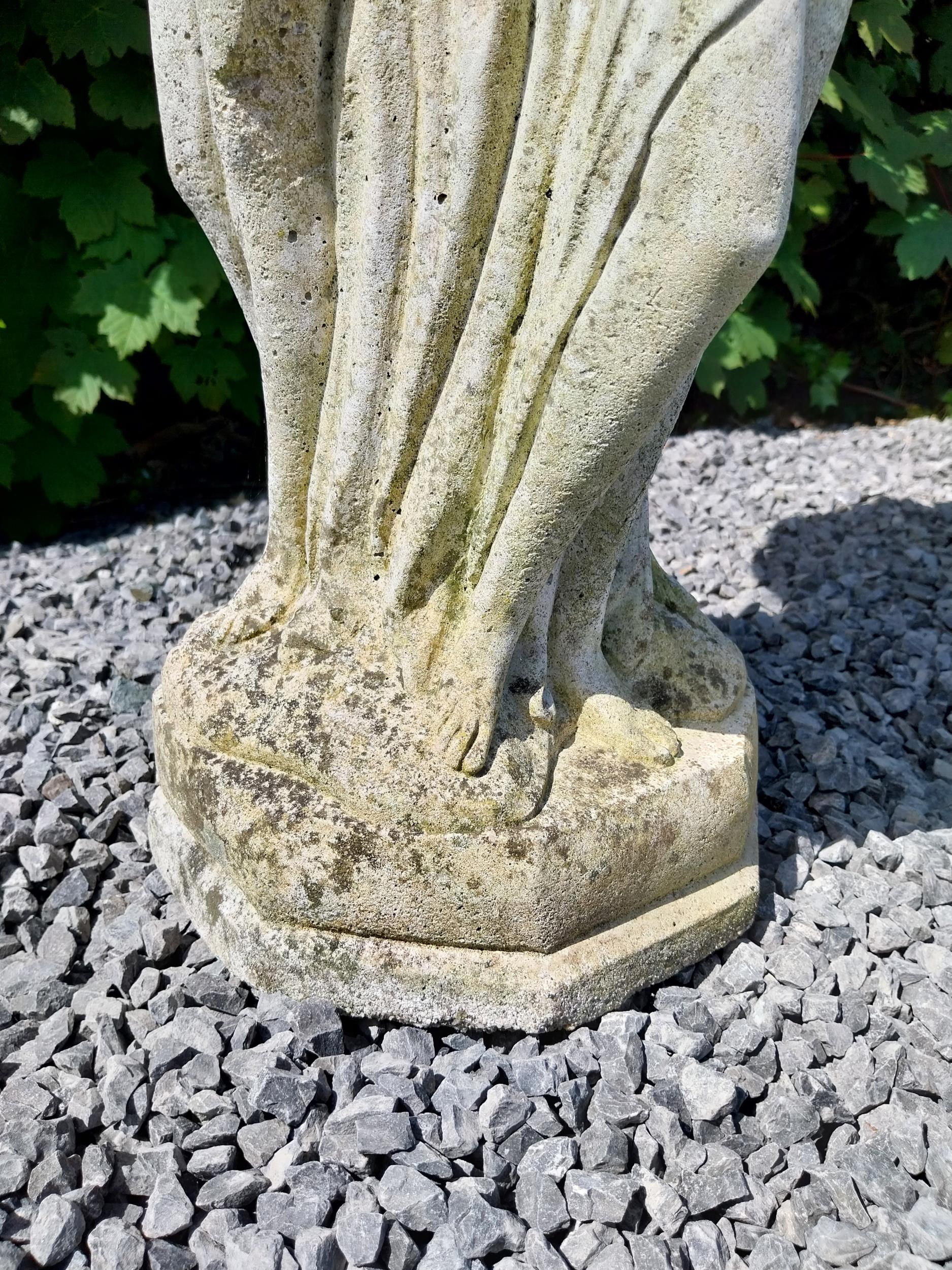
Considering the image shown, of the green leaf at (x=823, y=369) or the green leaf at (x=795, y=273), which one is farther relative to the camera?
the green leaf at (x=823, y=369)

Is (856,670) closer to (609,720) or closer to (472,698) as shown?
(609,720)

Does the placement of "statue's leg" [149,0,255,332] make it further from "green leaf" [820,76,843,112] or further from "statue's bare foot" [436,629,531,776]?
"green leaf" [820,76,843,112]

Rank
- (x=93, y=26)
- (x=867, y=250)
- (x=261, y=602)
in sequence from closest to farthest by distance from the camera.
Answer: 1. (x=261, y=602)
2. (x=93, y=26)
3. (x=867, y=250)

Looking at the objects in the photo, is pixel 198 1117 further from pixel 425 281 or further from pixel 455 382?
pixel 425 281

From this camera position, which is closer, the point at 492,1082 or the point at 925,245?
the point at 492,1082

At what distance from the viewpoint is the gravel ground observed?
156 cm

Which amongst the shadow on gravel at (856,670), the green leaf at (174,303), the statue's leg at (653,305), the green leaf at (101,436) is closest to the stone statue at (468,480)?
the statue's leg at (653,305)

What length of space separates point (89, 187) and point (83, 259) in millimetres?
237

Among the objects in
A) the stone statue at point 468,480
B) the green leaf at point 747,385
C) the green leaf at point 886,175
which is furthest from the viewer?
the green leaf at point 747,385

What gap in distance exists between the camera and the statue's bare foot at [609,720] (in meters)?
2.04

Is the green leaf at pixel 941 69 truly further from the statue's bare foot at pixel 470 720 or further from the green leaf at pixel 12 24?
the statue's bare foot at pixel 470 720

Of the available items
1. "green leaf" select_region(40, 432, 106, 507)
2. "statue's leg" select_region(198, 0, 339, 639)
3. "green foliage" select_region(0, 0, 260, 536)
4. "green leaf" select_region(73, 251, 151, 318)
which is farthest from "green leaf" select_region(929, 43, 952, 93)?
"statue's leg" select_region(198, 0, 339, 639)

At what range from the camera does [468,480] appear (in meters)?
1.84

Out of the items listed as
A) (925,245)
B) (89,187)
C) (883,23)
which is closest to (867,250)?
(925,245)
